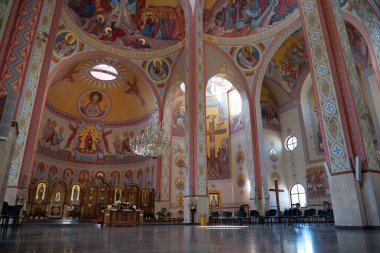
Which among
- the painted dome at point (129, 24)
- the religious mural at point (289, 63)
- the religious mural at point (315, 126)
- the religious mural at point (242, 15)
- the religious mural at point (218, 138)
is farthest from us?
the religious mural at point (218, 138)

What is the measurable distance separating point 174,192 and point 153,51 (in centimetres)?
981

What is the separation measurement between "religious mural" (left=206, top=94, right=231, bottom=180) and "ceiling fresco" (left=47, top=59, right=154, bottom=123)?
518 centimetres

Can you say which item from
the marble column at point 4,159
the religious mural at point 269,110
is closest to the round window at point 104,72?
the religious mural at point 269,110

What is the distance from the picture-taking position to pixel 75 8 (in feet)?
49.6

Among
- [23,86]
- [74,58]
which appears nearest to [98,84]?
[74,58]

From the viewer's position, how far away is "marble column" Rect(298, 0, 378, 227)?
7.02 m

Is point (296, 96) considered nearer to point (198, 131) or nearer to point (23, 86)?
point (198, 131)

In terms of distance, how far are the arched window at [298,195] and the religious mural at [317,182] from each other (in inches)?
28.5

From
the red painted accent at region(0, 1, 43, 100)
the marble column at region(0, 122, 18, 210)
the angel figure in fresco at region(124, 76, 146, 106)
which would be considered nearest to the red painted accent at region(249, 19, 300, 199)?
the angel figure in fresco at region(124, 76, 146, 106)

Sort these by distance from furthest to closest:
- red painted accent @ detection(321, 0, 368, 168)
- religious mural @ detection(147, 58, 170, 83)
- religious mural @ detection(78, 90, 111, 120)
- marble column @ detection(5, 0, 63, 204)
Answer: religious mural @ detection(78, 90, 111, 120)
religious mural @ detection(147, 58, 170, 83)
marble column @ detection(5, 0, 63, 204)
red painted accent @ detection(321, 0, 368, 168)

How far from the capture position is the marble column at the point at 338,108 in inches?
277

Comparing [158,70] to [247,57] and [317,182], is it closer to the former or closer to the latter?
[247,57]

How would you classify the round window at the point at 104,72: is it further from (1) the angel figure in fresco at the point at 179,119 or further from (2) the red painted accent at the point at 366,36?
(2) the red painted accent at the point at 366,36

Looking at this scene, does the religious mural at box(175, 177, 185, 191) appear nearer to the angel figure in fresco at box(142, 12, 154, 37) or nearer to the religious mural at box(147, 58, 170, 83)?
the religious mural at box(147, 58, 170, 83)
